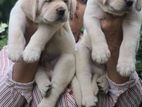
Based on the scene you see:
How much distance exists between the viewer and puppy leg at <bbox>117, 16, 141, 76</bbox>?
9.94ft

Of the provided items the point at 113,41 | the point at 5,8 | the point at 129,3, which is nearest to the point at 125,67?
the point at 113,41

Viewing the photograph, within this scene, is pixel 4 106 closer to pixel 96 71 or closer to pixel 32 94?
pixel 32 94

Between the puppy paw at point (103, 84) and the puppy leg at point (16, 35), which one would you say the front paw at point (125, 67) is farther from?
the puppy leg at point (16, 35)

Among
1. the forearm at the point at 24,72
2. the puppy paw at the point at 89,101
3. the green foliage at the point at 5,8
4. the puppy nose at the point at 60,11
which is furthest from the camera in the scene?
the green foliage at the point at 5,8

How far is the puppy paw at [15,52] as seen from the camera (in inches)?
119

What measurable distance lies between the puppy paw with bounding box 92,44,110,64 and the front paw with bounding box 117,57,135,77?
8 centimetres

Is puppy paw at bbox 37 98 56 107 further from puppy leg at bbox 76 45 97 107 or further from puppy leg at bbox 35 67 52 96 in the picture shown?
puppy leg at bbox 76 45 97 107

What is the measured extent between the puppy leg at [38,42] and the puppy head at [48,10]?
55 mm

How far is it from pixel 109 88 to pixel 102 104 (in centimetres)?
10

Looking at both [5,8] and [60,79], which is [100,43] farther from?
[5,8]

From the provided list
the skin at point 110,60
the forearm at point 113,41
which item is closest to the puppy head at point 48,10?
the skin at point 110,60

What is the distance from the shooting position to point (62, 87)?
315cm

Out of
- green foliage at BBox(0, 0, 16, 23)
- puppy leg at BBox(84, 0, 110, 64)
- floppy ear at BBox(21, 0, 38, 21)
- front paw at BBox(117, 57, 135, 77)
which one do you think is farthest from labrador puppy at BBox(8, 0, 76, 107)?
green foliage at BBox(0, 0, 16, 23)

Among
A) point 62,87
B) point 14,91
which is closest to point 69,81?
point 62,87
